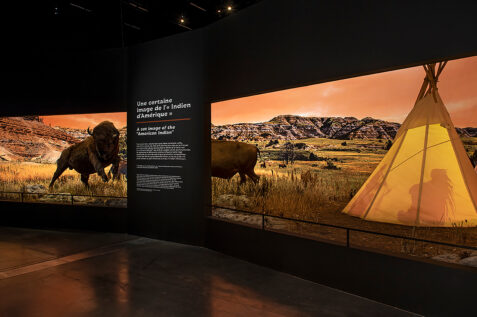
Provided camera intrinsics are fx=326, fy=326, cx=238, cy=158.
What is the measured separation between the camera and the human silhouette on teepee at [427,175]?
167 inches

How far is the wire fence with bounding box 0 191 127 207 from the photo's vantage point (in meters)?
7.23

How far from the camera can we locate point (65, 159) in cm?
788

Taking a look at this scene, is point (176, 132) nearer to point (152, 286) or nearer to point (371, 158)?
point (152, 286)

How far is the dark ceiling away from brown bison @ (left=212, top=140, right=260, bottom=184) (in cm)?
521

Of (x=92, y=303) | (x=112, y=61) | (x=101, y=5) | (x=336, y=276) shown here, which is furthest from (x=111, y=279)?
(x=101, y=5)

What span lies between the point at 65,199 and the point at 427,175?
7430mm

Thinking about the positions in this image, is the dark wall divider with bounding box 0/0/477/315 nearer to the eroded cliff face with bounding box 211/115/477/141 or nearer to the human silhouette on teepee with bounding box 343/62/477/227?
the eroded cliff face with bounding box 211/115/477/141

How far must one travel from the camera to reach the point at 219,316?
3.23 metres

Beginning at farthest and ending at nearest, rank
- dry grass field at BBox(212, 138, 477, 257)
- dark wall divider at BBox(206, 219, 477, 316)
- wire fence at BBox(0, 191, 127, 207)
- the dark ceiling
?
the dark ceiling
wire fence at BBox(0, 191, 127, 207)
dry grass field at BBox(212, 138, 477, 257)
dark wall divider at BBox(206, 219, 477, 316)

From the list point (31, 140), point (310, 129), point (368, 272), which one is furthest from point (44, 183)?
point (368, 272)

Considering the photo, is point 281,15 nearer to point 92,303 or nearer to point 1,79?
point 92,303

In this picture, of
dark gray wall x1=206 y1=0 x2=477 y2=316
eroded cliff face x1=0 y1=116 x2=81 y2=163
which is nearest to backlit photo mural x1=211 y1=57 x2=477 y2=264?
dark gray wall x1=206 y1=0 x2=477 y2=316

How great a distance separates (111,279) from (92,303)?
0.71 meters

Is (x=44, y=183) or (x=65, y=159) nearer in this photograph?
(x=65, y=159)
